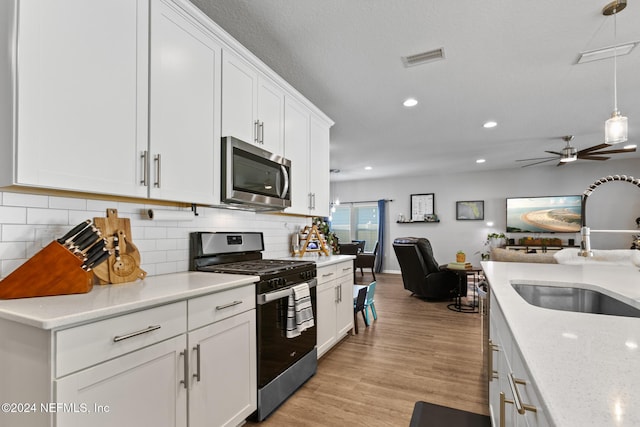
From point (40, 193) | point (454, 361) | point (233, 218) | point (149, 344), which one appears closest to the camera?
point (149, 344)

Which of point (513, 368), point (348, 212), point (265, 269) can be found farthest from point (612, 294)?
point (348, 212)

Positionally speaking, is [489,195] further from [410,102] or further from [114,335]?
[114,335]

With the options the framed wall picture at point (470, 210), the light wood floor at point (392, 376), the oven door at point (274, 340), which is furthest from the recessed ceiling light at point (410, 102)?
the framed wall picture at point (470, 210)

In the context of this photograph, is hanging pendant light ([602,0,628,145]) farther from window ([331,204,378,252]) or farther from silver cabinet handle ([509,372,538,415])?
window ([331,204,378,252])

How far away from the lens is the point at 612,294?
1349mm

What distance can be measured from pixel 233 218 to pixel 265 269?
717 mm

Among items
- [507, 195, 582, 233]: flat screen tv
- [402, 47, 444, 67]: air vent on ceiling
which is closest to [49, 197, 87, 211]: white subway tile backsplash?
[402, 47, 444, 67]: air vent on ceiling

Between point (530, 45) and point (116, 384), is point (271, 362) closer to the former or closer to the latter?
point (116, 384)

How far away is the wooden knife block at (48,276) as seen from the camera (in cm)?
128

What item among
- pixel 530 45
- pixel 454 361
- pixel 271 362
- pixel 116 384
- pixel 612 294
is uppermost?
pixel 530 45

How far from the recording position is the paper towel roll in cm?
192

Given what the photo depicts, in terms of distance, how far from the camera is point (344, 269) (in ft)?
10.9

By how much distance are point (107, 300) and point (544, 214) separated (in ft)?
26.7

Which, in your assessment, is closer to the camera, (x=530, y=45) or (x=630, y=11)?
(x=630, y=11)
